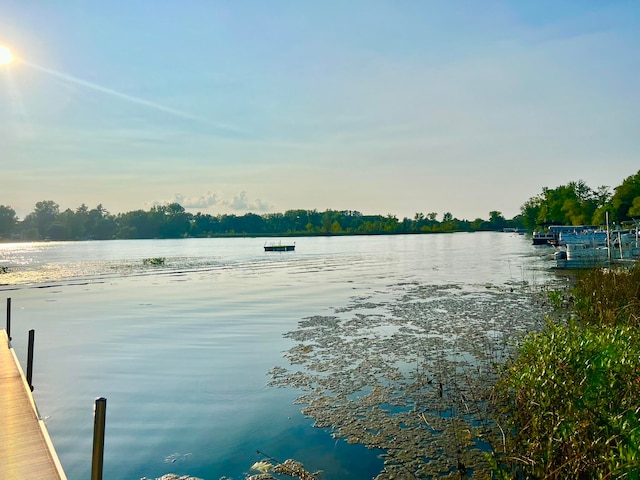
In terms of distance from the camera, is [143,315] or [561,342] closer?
[561,342]

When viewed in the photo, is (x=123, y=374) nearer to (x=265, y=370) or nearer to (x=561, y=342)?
(x=265, y=370)

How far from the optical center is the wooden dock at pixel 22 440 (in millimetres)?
5664

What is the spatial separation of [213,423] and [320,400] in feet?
7.55

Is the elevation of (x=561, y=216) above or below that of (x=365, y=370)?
above

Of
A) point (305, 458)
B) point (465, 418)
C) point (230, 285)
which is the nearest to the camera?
point (305, 458)

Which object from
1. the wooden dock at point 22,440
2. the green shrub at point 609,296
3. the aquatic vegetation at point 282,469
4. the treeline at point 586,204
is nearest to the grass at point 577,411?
the aquatic vegetation at point 282,469

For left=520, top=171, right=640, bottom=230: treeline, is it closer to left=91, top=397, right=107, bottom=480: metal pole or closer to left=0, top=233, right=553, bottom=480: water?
left=0, top=233, right=553, bottom=480: water

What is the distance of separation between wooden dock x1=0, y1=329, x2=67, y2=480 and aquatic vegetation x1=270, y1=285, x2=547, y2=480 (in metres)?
4.50

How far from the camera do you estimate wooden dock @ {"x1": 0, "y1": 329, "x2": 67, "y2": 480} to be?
5.66m

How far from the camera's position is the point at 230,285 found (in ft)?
118

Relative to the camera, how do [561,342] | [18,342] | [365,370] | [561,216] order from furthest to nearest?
[561,216]
[18,342]
[365,370]
[561,342]

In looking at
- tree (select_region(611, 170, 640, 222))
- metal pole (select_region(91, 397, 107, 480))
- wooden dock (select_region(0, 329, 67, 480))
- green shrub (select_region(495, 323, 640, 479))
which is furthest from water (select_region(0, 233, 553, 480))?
tree (select_region(611, 170, 640, 222))

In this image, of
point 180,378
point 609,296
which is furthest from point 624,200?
point 180,378

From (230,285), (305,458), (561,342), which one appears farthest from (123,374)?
(230,285)
